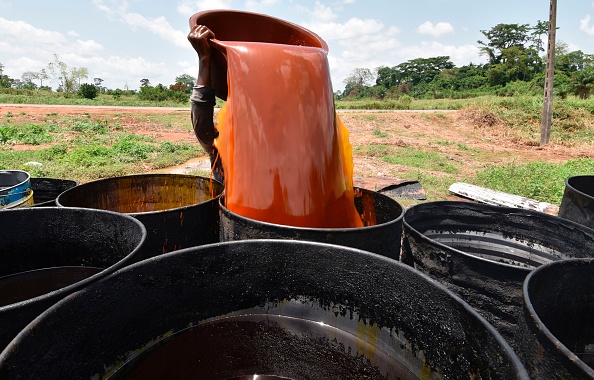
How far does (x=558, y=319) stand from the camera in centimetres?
137

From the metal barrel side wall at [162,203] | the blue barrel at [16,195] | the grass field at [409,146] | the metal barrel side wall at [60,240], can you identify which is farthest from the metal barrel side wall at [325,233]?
the grass field at [409,146]

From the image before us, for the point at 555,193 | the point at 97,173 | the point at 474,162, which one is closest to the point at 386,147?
the point at 474,162

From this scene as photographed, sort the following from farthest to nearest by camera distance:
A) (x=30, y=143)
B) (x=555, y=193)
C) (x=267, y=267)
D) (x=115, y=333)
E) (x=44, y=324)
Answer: (x=30, y=143), (x=555, y=193), (x=267, y=267), (x=115, y=333), (x=44, y=324)

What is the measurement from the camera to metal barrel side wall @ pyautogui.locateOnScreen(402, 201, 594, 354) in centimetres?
156

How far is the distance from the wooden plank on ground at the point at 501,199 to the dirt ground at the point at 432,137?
6.04ft

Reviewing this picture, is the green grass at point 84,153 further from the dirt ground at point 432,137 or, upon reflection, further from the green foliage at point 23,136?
the dirt ground at point 432,137

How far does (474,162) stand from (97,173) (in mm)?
9656

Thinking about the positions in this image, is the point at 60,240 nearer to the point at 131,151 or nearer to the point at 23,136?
the point at 131,151

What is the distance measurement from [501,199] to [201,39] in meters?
5.64

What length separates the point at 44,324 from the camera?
0.89 metres

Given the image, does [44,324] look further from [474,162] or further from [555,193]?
[474,162]

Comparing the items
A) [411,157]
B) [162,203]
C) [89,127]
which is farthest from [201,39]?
[89,127]

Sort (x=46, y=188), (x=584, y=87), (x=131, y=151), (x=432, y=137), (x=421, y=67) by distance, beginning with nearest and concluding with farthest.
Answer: (x=46, y=188), (x=131, y=151), (x=432, y=137), (x=584, y=87), (x=421, y=67)

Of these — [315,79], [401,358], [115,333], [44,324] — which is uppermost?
[315,79]
